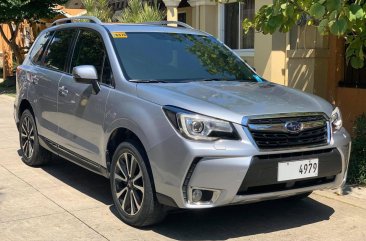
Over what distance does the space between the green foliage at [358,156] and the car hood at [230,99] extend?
1.74 metres

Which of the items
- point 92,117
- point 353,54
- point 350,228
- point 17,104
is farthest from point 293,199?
point 17,104

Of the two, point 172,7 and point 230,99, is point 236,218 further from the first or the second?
point 172,7

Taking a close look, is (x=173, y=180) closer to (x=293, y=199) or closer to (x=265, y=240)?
(x=265, y=240)

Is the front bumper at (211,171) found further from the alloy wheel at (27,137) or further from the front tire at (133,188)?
the alloy wheel at (27,137)

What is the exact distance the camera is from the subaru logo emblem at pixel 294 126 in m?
4.23

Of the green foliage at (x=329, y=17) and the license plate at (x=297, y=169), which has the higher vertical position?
the green foliage at (x=329, y=17)

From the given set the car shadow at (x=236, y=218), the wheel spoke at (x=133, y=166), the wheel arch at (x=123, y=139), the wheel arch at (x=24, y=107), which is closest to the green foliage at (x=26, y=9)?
the wheel arch at (x=24, y=107)

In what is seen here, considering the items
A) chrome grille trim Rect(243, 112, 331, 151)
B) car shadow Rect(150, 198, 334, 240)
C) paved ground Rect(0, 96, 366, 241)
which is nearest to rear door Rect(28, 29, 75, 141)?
paved ground Rect(0, 96, 366, 241)

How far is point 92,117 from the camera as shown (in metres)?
5.14

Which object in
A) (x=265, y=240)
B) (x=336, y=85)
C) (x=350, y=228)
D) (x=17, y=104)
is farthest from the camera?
(x=336, y=85)

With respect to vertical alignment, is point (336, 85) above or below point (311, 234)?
above

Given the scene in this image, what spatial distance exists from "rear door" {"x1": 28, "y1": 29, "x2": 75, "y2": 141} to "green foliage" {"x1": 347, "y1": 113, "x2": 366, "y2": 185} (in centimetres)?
349

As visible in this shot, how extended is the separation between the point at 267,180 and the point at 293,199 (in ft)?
5.10

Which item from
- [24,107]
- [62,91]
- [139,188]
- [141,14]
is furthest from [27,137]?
[141,14]
